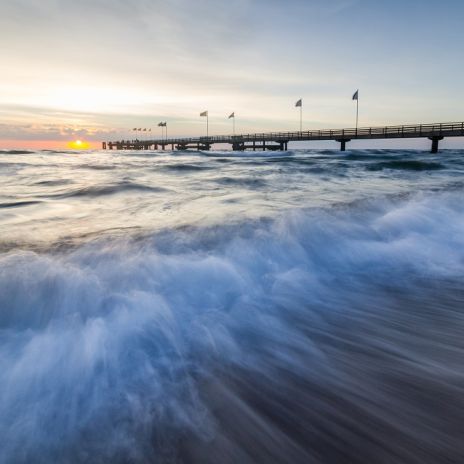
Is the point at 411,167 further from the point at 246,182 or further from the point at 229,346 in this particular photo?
the point at 229,346

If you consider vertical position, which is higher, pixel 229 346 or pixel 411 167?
pixel 229 346

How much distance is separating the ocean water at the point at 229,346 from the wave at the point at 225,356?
0.01m

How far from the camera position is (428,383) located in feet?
8.66

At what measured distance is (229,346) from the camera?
121 inches

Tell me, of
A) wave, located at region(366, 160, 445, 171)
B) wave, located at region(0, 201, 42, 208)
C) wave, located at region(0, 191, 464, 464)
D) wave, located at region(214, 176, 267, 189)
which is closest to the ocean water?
wave, located at region(0, 191, 464, 464)

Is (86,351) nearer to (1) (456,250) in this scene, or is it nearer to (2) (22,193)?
(1) (456,250)

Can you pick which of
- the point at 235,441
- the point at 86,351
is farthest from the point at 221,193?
the point at 235,441

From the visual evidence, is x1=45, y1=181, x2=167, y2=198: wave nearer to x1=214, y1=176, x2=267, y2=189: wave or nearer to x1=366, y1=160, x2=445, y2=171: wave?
x1=214, y1=176, x2=267, y2=189: wave

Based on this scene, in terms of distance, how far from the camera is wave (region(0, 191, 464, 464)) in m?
2.09

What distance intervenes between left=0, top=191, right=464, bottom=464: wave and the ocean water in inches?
0.5

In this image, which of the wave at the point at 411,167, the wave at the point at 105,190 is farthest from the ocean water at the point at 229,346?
the wave at the point at 411,167

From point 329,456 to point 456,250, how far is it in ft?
17.1

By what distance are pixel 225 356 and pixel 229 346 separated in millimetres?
153

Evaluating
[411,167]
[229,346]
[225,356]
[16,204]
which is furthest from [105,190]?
[411,167]
